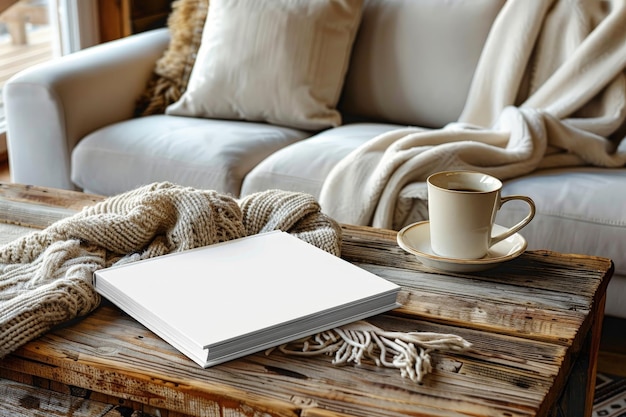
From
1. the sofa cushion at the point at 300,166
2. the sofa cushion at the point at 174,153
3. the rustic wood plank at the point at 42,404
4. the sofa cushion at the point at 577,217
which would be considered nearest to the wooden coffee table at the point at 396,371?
the rustic wood plank at the point at 42,404

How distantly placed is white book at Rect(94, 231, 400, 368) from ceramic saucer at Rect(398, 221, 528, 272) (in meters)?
0.12

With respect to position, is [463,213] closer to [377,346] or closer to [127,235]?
[377,346]

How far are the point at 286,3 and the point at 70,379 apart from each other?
155 cm

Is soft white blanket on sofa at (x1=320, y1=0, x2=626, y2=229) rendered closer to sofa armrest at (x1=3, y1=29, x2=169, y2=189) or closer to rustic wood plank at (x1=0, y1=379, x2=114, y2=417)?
sofa armrest at (x1=3, y1=29, x2=169, y2=189)

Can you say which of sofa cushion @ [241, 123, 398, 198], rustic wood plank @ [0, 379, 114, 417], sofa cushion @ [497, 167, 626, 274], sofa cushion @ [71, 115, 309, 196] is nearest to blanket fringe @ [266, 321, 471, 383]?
rustic wood plank @ [0, 379, 114, 417]

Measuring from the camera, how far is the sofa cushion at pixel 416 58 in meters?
2.18

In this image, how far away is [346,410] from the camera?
75cm

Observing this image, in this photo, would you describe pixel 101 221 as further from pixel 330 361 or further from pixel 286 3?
pixel 286 3

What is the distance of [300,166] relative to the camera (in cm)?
191

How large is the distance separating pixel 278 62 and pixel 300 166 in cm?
41

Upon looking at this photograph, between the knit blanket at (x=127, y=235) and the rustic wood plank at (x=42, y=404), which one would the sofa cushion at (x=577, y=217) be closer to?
the knit blanket at (x=127, y=235)

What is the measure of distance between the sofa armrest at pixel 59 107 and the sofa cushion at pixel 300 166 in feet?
1.75

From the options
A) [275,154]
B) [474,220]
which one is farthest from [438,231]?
[275,154]

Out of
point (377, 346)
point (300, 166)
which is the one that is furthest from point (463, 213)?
point (300, 166)
